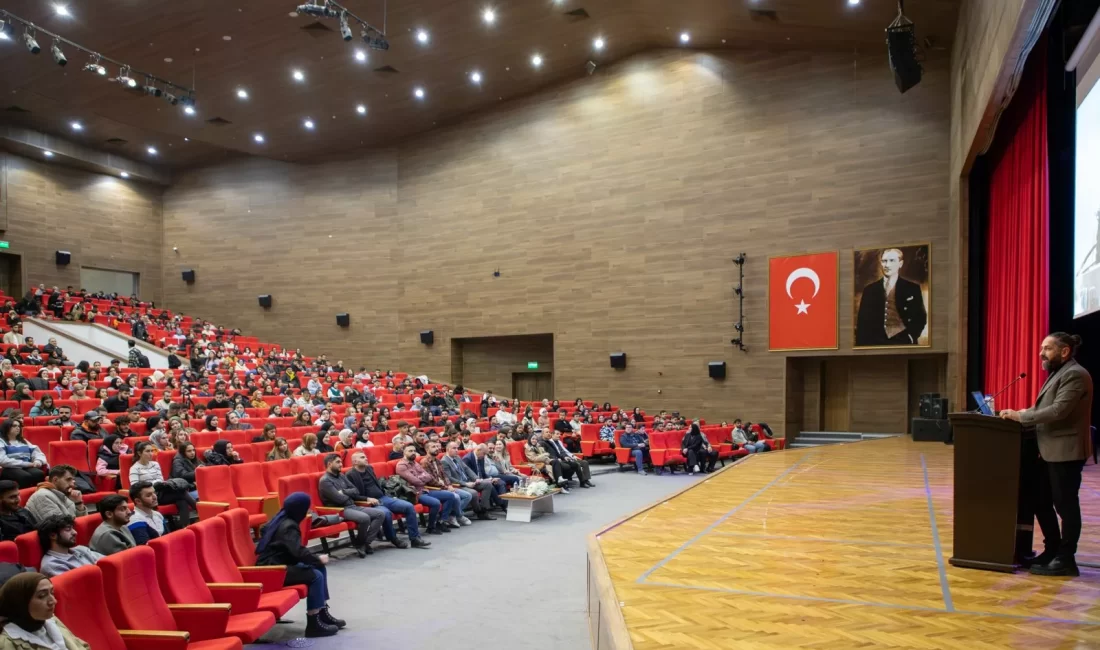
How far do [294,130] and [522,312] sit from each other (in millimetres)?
7146

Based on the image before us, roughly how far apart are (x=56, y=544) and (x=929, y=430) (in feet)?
37.1

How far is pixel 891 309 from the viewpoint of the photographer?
1323 centimetres

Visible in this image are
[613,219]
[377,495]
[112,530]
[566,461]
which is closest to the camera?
[112,530]

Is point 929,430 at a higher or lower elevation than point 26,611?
lower

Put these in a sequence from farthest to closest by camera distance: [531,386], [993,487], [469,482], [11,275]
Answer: [11,275]
[531,386]
[469,482]
[993,487]

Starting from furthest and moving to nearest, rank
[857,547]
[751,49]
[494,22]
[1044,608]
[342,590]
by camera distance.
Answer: [751,49], [494,22], [342,590], [857,547], [1044,608]

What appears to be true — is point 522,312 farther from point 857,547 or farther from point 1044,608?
point 1044,608

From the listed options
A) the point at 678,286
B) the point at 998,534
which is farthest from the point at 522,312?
the point at 998,534

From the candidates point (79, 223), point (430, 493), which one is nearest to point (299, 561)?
point (430, 493)

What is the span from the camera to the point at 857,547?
4.23 m

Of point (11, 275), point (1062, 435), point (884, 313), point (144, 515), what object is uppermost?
point (11, 275)

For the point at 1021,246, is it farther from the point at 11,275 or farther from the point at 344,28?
the point at 11,275

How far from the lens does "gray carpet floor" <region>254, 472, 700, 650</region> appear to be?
398cm

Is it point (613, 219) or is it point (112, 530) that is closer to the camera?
point (112, 530)
